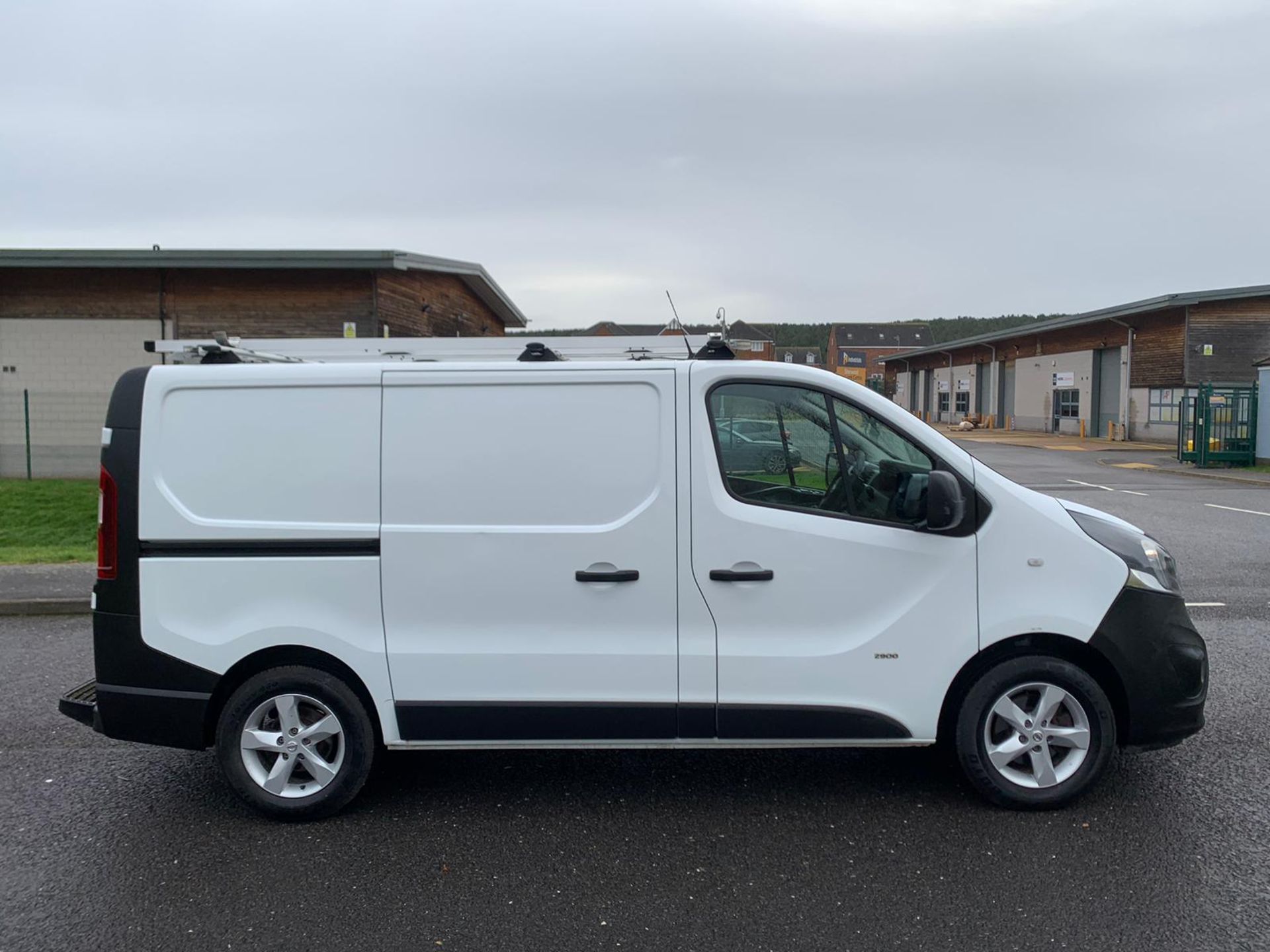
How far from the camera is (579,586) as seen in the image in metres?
4.23

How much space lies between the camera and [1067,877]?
3.72m

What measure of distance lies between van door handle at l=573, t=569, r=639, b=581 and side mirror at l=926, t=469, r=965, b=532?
1.25 m

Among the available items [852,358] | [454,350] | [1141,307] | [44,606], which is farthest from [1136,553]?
[852,358]

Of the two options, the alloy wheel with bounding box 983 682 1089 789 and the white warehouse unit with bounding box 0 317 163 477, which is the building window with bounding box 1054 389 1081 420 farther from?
the alloy wheel with bounding box 983 682 1089 789

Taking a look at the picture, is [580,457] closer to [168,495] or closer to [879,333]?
[168,495]

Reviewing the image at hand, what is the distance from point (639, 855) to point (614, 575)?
1127 mm

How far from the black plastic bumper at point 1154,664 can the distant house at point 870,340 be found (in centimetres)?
11471

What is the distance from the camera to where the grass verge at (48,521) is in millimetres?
11422

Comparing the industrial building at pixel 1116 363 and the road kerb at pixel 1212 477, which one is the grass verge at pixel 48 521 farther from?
the industrial building at pixel 1116 363

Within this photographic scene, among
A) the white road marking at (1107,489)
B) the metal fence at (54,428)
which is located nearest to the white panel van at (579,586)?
the white road marking at (1107,489)

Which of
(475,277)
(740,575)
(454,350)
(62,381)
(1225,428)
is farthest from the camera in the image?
(1225,428)

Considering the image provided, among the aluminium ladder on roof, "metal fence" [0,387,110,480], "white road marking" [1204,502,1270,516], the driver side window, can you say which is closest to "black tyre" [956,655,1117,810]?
the driver side window

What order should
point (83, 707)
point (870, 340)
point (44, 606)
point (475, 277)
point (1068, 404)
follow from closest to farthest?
point (83, 707) → point (44, 606) → point (475, 277) → point (1068, 404) → point (870, 340)

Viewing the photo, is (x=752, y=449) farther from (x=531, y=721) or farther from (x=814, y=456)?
(x=531, y=721)
